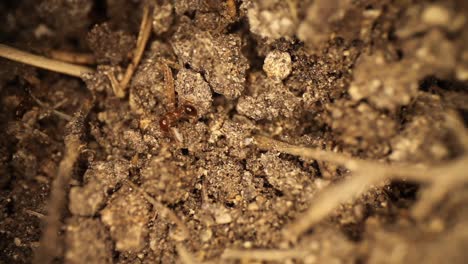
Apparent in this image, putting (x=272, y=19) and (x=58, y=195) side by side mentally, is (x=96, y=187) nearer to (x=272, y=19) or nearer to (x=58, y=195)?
(x=58, y=195)

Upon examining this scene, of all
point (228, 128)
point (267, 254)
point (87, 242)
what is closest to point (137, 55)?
point (228, 128)

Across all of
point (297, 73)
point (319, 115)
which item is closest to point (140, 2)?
point (297, 73)

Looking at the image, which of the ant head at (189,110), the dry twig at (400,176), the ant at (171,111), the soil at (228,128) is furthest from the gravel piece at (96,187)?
the dry twig at (400,176)

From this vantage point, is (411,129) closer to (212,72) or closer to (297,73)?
(297,73)

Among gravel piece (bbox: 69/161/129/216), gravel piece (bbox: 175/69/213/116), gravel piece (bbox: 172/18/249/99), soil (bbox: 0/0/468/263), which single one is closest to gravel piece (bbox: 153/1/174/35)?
soil (bbox: 0/0/468/263)

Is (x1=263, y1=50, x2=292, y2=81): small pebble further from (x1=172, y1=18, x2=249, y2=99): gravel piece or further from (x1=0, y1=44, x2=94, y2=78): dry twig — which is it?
(x1=0, y1=44, x2=94, y2=78): dry twig

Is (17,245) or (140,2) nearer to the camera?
(17,245)
